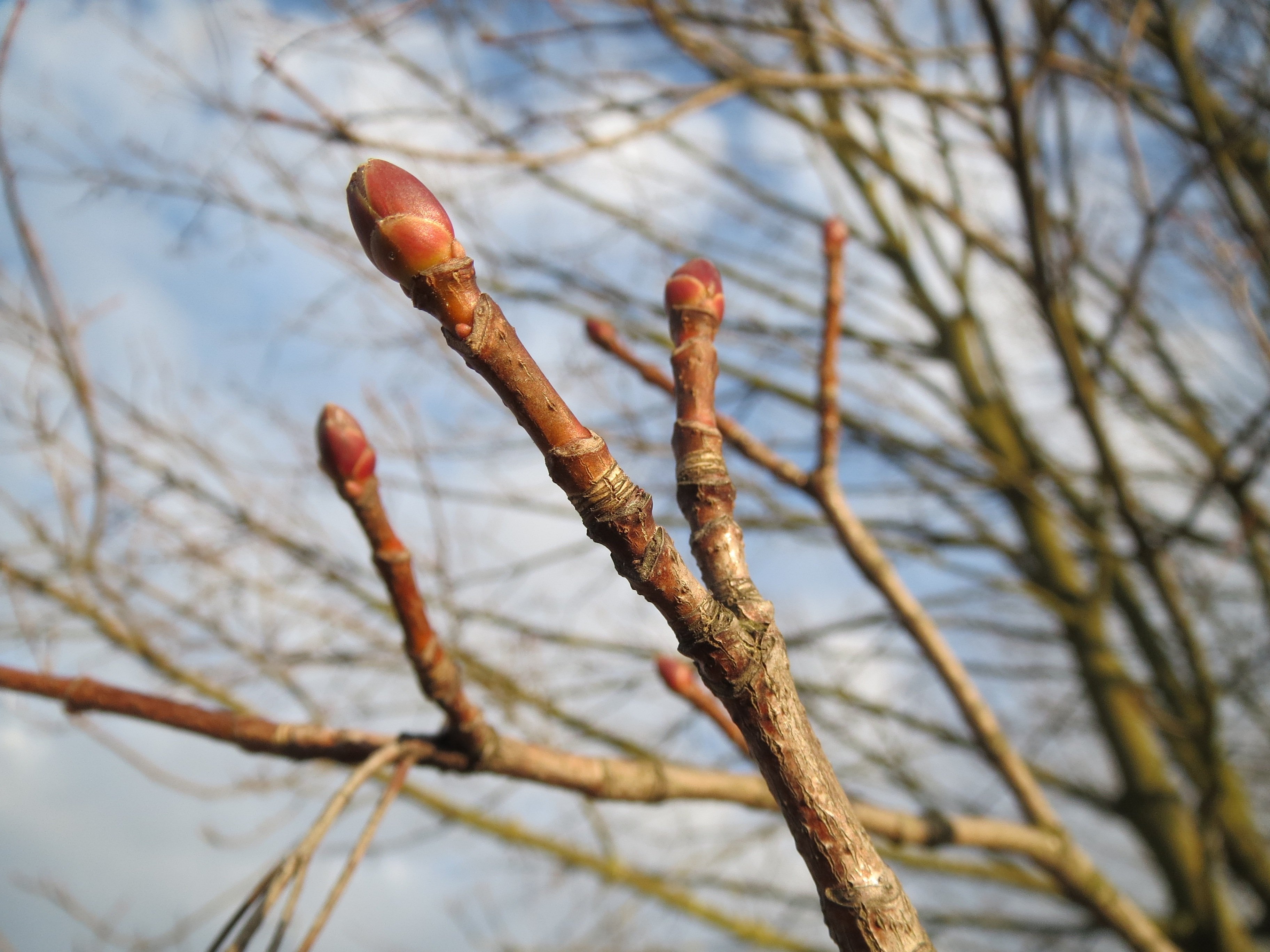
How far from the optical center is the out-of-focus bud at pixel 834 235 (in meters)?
1.48

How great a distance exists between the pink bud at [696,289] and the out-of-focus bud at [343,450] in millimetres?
396

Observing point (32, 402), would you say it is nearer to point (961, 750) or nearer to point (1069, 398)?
point (1069, 398)

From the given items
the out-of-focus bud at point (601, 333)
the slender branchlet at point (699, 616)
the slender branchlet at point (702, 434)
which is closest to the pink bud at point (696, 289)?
the slender branchlet at point (702, 434)

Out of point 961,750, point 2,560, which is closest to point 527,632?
point 2,560

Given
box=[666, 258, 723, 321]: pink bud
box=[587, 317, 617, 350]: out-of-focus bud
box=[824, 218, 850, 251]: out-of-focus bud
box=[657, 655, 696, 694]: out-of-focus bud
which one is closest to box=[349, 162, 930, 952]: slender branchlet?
box=[666, 258, 723, 321]: pink bud

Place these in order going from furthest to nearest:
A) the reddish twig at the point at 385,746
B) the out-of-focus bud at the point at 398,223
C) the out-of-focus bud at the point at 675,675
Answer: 1. the out-of-focus bud at the point at 675,675
2. the reddish twig at the point at 385,746
3. the out-of-focus bud at the point at 398,223

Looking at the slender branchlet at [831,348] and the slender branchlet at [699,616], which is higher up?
the slender branchlet at [831,348]

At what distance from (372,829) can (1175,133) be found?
13.0 feet

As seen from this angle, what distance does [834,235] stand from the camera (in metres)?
1.48

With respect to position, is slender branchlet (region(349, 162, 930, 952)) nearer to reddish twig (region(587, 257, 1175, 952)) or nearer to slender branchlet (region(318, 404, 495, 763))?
slender branchlet (region(318, 404, 495, 763))

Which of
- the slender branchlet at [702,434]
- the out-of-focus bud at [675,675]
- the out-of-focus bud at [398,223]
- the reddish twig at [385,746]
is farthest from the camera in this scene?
the out-of-focus bud at [675,675]

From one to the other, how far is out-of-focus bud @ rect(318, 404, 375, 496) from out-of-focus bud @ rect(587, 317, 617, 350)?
642 mm

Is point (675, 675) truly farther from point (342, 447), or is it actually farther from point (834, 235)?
point (834, 235)

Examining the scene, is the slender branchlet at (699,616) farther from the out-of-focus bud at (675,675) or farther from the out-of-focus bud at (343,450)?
the out-of-focus bud at (675,675)
